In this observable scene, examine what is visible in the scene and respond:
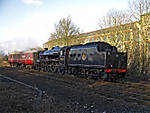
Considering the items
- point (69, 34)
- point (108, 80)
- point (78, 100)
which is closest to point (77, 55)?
point (108, 80)

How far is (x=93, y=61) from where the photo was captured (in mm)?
14773

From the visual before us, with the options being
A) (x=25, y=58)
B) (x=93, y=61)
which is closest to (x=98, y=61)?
(x=93, y=61)

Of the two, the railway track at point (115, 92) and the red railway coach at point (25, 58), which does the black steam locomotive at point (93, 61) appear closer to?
the railway track at point (115, 92)

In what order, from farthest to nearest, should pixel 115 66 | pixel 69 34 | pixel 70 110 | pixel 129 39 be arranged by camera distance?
1. pixel 69 34
2. pixel 129 39
3. pixel 115 66
4. pixel 70 110

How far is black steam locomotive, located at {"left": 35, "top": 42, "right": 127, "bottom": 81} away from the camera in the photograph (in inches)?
540

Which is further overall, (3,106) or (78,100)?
(78,100)

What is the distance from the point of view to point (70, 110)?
21.6ft

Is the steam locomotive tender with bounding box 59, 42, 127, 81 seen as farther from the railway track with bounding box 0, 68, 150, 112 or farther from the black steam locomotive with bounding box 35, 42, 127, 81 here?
the railway track with bounding box 0, 68, 150, 112

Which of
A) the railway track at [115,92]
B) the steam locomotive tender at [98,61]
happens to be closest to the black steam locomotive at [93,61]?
the steam locomotive tender at [98,61]

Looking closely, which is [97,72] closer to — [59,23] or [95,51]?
[95,51]

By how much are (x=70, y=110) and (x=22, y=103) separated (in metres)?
2.43

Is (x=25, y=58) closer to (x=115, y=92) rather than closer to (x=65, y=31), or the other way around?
(x=65, y=31)

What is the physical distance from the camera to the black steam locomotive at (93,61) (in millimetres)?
13708

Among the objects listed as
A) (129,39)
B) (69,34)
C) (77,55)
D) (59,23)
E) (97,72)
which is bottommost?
(97,72)
